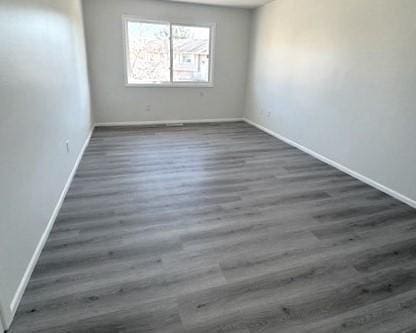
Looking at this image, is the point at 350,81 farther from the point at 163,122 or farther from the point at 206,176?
the point at 163,122

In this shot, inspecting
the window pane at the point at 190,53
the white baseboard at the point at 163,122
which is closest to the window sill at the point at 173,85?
the window pane at the point at 190,53

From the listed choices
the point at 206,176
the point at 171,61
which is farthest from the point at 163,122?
the point at 206,176

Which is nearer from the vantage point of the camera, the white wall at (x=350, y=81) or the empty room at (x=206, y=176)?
the empty room at (x=206, y=176)

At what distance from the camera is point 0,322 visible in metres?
1.31

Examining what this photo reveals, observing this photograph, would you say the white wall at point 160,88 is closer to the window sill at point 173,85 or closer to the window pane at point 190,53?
the window sill at point 173,85

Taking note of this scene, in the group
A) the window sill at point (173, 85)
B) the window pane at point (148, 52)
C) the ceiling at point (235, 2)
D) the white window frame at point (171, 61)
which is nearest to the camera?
the ceiling at point (235, 2)

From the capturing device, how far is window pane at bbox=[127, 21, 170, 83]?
210 inches

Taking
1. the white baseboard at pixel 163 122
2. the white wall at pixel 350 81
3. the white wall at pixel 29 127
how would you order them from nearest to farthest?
the white wall at pixel 29 127
the white wall at pixel 350 81
the white baseboard at pixel 163 122

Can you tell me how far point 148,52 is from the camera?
217 inches

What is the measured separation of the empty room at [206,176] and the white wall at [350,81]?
0.07 feet

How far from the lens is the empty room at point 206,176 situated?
5.07 feet

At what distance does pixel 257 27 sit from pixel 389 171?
4.03 m

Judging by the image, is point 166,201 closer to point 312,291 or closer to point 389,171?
point 312,291

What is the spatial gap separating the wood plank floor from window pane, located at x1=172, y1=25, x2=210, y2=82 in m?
3.11
